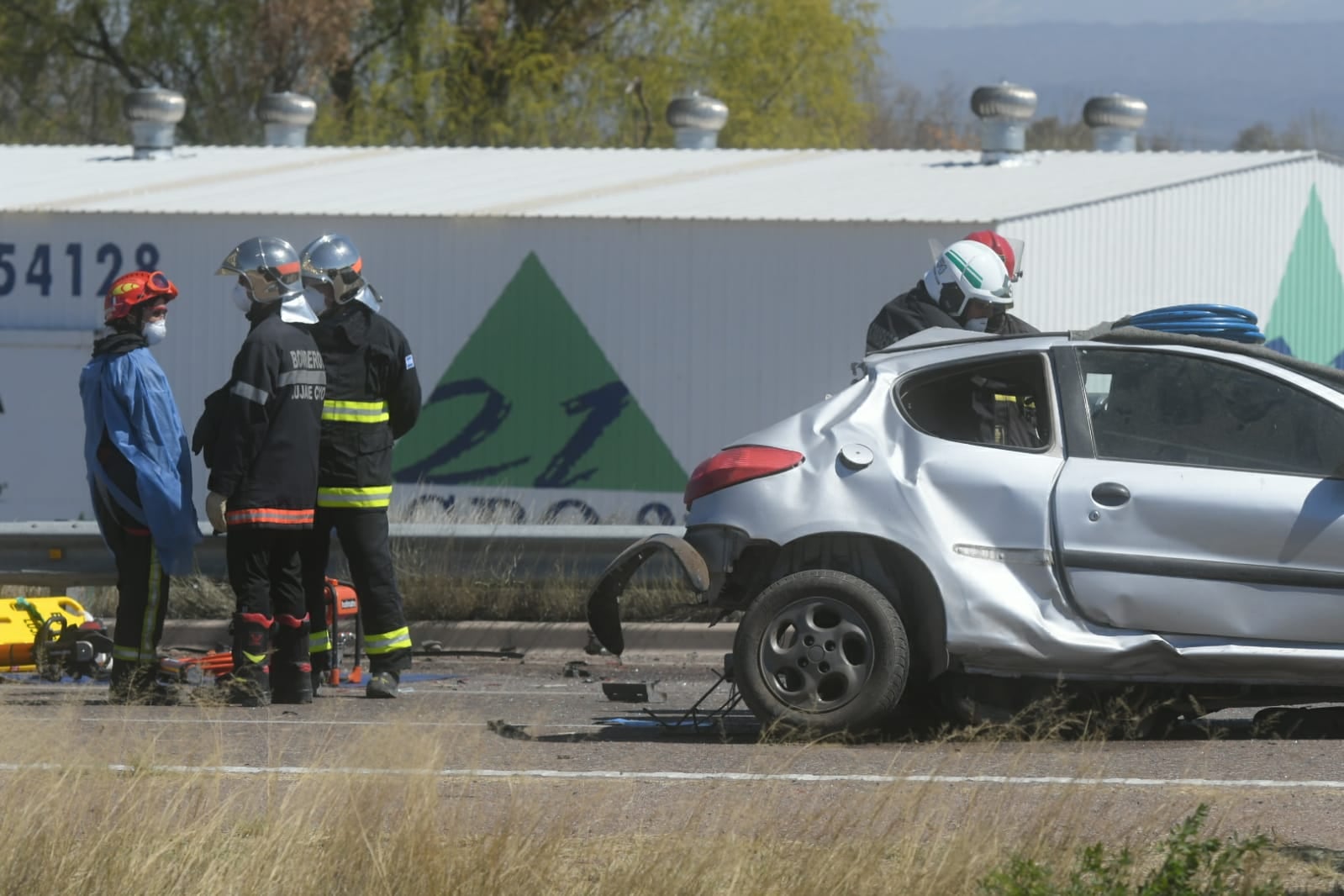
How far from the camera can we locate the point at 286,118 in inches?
935

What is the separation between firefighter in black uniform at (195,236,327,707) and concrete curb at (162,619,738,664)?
2.23m

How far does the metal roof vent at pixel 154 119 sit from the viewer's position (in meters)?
22.8

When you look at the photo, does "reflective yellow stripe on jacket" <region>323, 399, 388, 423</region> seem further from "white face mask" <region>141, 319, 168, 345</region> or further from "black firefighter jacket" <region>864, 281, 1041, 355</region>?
"black firefighter jacket" <region>864, 281, 1041, 355</region>

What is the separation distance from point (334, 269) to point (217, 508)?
3.66ft

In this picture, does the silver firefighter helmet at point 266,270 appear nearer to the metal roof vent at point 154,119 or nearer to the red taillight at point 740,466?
the red taillight at point 740,466

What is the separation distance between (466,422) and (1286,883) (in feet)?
44.1

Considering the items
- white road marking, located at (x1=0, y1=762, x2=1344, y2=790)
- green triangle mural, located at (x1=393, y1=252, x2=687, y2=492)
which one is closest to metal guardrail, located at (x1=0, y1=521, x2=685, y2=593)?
white road marking, located at (x1=0, y1=762, x2=1344, y2=790)

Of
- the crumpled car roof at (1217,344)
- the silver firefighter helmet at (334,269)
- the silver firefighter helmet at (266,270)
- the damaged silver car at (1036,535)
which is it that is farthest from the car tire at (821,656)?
the silver firefighter helmet at (266,270)

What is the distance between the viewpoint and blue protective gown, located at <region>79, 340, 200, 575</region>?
8852mm

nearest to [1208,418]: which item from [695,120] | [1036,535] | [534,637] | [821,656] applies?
[1036,535]

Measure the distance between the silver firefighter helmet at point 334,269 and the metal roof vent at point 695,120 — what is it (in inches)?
571

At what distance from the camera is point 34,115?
37.4 meters

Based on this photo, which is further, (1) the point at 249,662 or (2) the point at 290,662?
(2) the point at 290,662

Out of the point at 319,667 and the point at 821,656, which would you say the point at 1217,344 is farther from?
the point at 319,667
